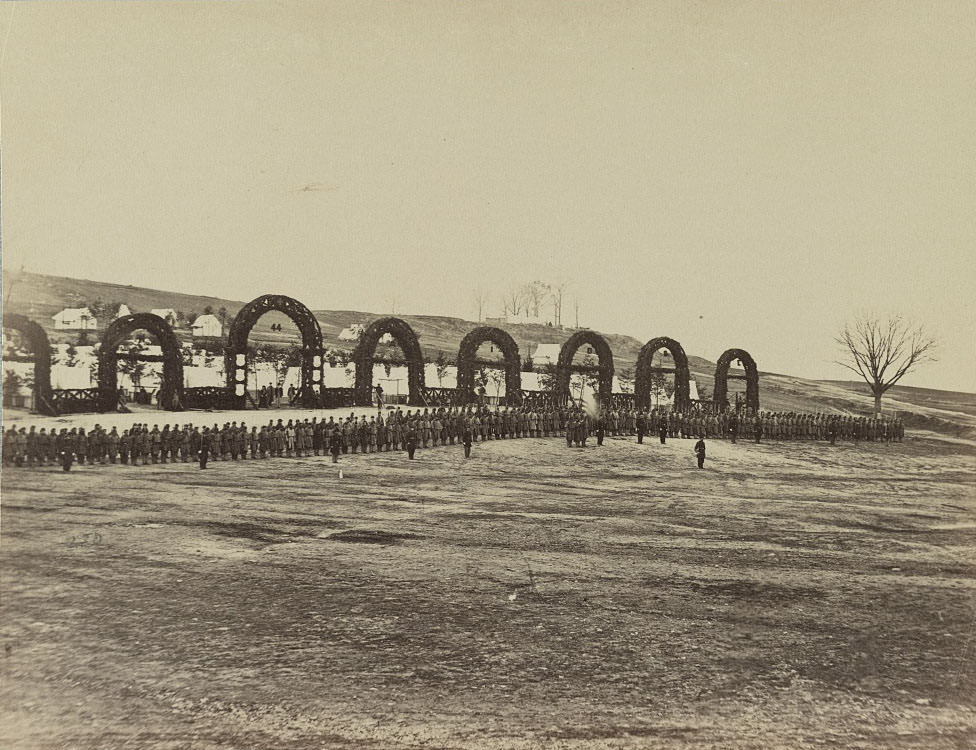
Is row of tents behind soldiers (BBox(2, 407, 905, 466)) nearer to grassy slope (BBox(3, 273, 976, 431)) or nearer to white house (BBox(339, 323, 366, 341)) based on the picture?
grassy slope (BBox(3, 273, 976, 431))

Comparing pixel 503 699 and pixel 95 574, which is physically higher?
pixel 95 574

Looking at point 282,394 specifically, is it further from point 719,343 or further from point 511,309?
point 719,343

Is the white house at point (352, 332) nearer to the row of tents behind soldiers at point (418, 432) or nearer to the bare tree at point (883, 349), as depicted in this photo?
the row of tents behind soldiers at point (418, 432)

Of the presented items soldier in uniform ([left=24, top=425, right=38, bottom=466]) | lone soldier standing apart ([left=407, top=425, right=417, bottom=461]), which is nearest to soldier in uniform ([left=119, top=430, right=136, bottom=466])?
soldier in uniform ([left=24, top=425, right=38, bottom=466])

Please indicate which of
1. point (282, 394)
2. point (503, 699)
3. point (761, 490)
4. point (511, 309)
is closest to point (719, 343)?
point (761, 490)

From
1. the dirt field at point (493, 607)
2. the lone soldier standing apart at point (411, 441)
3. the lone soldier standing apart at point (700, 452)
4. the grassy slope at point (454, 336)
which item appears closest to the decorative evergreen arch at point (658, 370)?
the grassy slope at point (454, 336)

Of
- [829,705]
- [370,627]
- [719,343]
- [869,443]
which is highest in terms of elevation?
[719,343]
